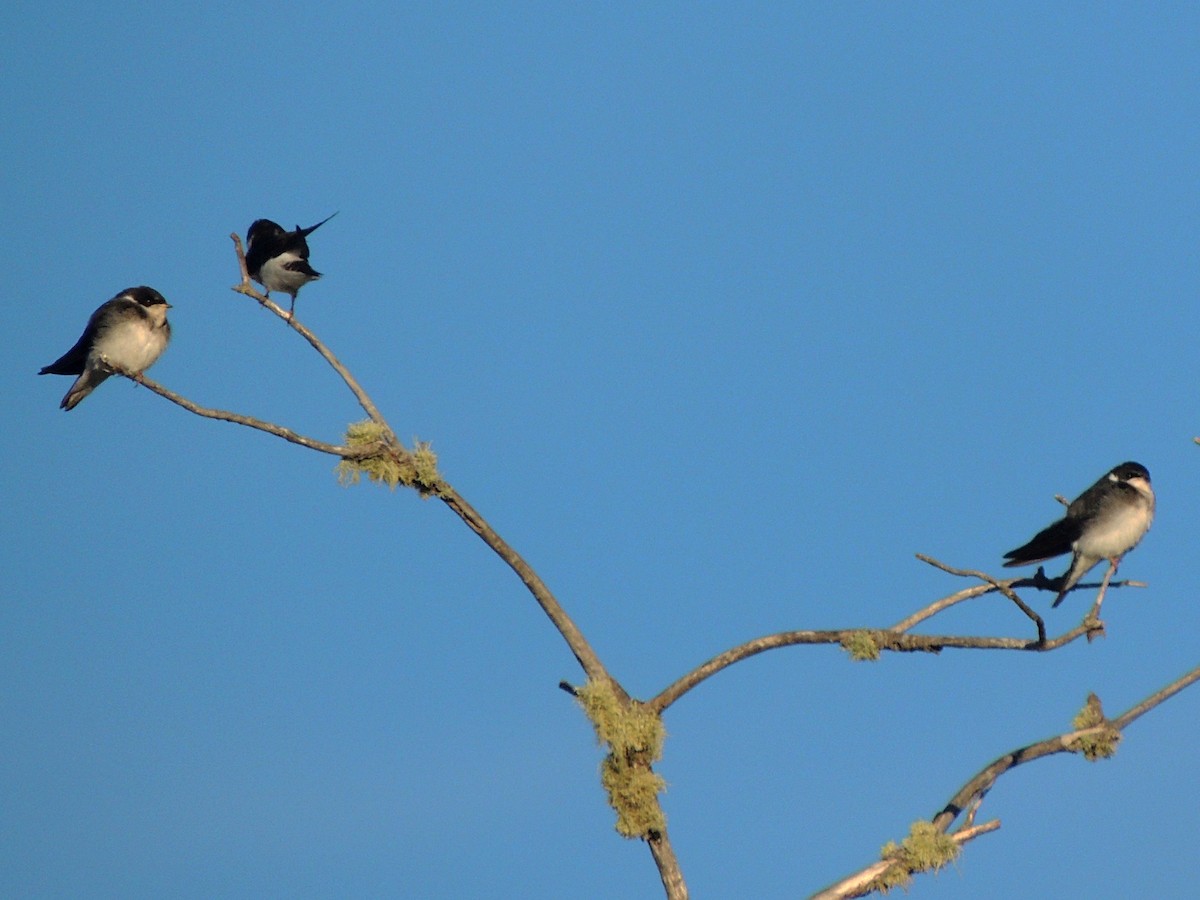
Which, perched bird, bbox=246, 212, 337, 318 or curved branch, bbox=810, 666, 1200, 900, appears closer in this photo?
curved branch, bbox=810, 666, 1200, 900

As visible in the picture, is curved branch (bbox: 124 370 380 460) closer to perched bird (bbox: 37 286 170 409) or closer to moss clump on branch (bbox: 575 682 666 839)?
moss clump on branch (bbox: 575 682 666 839)

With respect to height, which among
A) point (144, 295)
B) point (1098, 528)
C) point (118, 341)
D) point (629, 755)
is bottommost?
point (629, 755)

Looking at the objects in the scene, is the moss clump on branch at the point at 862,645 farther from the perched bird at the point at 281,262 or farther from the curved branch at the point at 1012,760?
the perched bird at the point at 281,262

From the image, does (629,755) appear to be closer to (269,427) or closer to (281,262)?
(269,427)

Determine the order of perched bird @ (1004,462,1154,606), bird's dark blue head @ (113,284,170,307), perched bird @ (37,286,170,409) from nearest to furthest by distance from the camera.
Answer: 1. perched bird @ (1004,462,1154,606)
2. perched bird @ (37,286,170,409)
3. bird's dark blue head @ (113,284,170,307)

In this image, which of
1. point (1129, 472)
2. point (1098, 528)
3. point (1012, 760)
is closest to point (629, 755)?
point (1012, 760)

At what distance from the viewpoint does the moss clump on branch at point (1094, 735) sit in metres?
6.58

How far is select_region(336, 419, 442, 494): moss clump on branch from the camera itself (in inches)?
276

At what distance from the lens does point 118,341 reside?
11.6m

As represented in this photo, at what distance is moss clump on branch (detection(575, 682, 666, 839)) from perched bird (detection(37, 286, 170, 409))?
250 inches

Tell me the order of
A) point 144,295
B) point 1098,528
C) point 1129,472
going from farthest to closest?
point 144,295 < point 1129,472 < point 1098,528

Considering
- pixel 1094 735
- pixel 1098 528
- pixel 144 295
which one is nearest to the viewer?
pixel 1094 735

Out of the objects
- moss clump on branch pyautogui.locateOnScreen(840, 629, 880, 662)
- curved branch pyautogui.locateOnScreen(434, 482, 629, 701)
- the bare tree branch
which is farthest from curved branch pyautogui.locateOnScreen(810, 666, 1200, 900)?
curved branch pyautogui.locateOnScreen(434, 482, 629, 701)

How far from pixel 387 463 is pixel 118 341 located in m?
5.45
